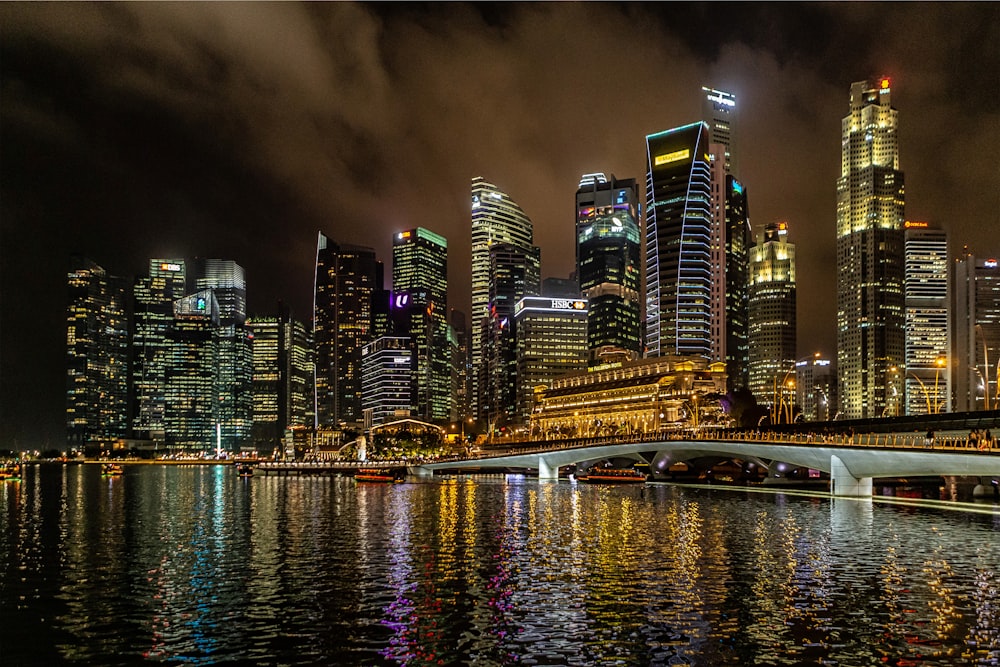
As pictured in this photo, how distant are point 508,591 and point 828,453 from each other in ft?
224

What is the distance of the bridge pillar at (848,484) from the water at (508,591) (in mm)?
21987

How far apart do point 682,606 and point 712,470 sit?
163822mm

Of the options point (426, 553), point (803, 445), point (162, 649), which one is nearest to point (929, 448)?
point (803, 445)

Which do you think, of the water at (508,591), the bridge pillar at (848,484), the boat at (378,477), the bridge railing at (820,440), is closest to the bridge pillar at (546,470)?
the bridge railing at (820,440)

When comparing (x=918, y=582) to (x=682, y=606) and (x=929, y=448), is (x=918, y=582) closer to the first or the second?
(x=682, y=606)

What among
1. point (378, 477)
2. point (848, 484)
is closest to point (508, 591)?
point (848, 484)

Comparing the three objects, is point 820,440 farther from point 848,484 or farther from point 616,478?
point 616,478

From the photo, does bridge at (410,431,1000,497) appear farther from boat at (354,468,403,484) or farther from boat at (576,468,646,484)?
boat at (354,468,403,484)

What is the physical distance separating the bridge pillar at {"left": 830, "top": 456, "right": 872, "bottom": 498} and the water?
22.0 meters

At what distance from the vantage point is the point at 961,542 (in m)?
59.0

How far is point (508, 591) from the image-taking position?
133ft

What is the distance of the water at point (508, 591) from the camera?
30.0m

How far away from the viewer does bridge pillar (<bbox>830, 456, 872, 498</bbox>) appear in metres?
102

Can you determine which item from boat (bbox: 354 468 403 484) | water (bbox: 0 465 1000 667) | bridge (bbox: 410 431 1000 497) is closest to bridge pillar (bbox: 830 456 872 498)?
bridge (bbox: 410 431 1000 497)
